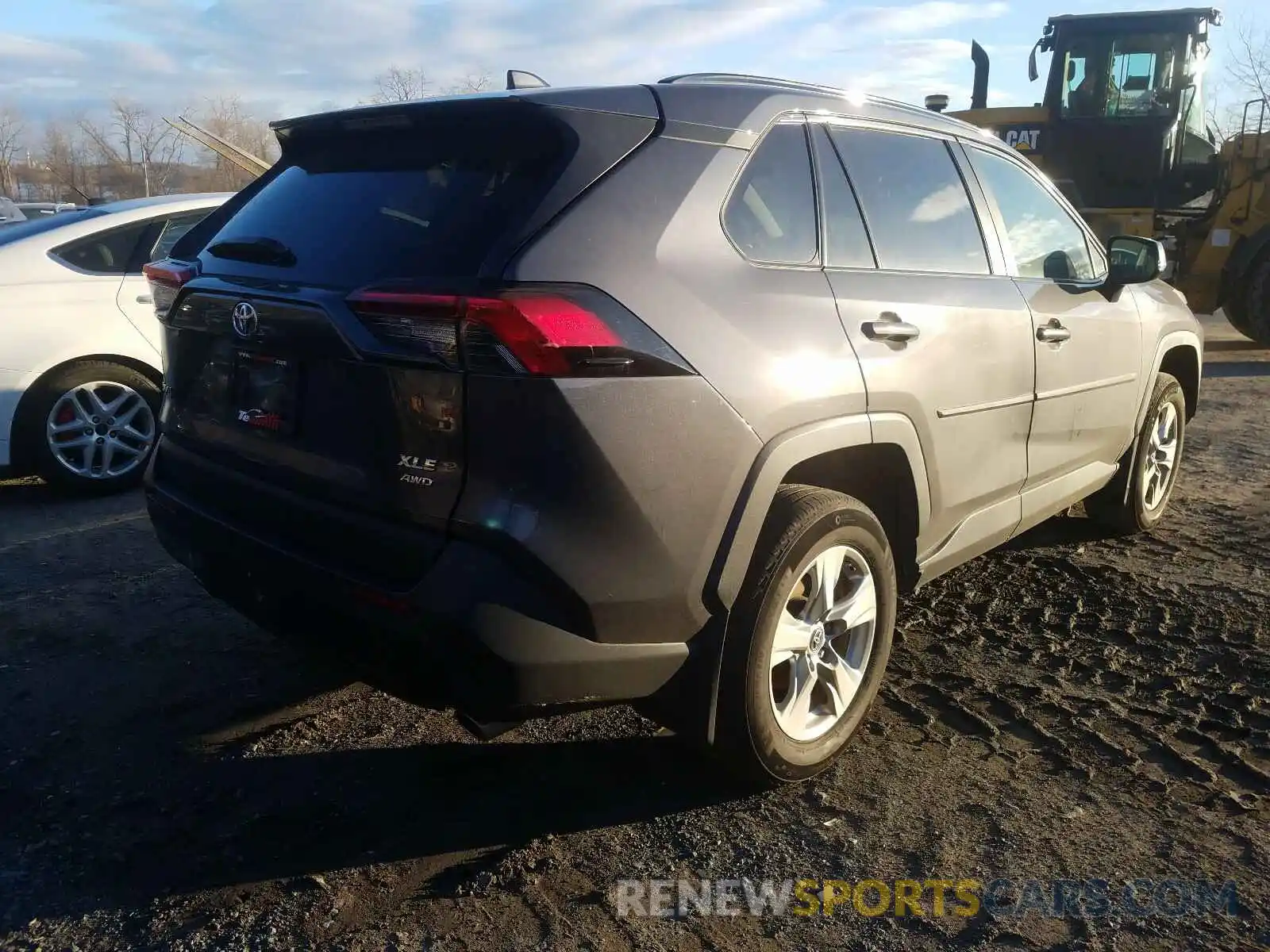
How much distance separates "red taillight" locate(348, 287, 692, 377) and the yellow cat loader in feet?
37.3

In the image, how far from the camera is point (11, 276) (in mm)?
5434

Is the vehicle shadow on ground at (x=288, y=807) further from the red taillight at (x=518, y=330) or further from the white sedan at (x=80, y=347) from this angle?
the white sedan at (x=80, y=347)

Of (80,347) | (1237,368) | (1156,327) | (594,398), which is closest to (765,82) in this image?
(594,398)

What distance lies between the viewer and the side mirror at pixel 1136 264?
172 inches

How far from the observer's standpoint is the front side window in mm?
3938

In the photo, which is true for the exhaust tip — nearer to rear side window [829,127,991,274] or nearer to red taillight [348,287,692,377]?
red taillight [348,287,692,377]

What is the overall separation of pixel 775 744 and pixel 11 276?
4790 mm

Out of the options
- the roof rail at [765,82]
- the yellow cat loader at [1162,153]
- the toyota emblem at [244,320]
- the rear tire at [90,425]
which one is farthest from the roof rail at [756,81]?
the yellow cat loader at [1162,153]

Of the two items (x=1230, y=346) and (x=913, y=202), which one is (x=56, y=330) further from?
(x=1230, y=346)

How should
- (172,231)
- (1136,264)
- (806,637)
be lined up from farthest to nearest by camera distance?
(172,231), (1136,264), (806,637)

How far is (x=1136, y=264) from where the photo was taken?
4395 millimetres

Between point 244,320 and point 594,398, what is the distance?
1.00 metres

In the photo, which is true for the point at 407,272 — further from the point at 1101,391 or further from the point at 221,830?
the point at 1101,391

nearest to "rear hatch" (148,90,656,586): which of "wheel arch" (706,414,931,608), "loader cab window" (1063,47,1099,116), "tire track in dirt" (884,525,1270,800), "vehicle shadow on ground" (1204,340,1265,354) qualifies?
"wheel arch" (706,414,931,608)
